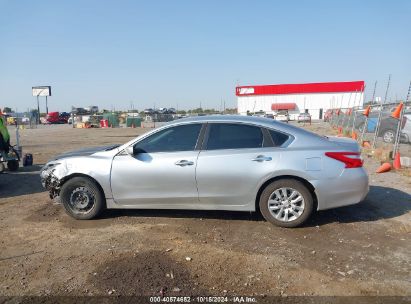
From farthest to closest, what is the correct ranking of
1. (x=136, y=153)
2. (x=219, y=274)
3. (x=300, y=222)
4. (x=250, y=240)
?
(x=136, y=153)
(x=300, y=222)
(x=250, y=240)
(x=219, y=274)

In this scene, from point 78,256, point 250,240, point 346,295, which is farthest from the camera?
point 250,240

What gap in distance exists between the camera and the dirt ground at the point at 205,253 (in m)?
3.70

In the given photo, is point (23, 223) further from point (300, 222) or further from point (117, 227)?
point (300, 222)

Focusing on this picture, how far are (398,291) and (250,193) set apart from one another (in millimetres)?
2199

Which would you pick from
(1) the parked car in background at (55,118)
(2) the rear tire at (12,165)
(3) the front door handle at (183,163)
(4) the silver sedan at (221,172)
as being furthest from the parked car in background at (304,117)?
(3) the front door handle at (183,163)

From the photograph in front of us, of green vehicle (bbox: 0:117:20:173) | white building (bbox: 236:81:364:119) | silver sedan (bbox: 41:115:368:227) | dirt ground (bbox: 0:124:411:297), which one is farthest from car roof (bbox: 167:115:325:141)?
white building (bbox: 236:81:364:119)

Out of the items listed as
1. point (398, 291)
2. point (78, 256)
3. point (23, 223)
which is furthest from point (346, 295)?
point (23, 223)

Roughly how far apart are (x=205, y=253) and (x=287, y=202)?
1.43 m

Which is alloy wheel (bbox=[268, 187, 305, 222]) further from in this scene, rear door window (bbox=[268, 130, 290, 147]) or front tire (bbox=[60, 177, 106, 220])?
front tire (bbox=[60, 177, 106, 220])

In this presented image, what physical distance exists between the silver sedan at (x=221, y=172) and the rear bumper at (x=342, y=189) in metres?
0.01

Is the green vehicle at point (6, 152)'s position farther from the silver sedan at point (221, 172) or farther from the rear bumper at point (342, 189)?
the rear bumper at point (342, 189)

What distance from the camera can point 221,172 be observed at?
205 inches

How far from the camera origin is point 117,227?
542 centimetres

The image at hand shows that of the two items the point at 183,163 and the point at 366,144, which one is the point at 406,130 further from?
A: the point at 183,163
